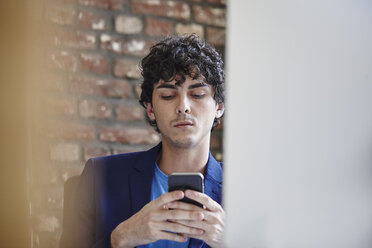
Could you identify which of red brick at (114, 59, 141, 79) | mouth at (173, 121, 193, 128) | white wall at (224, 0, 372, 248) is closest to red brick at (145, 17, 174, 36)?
red brick at (114, 59, 141, 79)

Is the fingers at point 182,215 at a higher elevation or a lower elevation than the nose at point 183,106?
lower

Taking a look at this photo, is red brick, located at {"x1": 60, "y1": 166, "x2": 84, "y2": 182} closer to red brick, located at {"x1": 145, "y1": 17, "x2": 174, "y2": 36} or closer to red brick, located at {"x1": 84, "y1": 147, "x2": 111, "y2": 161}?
red brick, located at {"x1": 84, "y1": 147, "x2": 111, "y2": 161}

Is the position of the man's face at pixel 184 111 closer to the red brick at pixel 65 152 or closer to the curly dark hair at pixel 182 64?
the curly dark hair at pixel 182 64

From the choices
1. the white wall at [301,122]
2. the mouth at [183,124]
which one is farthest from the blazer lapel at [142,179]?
the white wall at [301,122]

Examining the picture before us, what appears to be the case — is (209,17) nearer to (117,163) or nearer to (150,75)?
(150,75)

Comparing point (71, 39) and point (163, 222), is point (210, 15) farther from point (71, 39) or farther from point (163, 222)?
point (163, 222)

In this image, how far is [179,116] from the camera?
91 cm

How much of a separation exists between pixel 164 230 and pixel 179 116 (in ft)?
0.88

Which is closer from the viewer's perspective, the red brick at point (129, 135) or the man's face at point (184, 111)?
the man's face at point (184, 111)

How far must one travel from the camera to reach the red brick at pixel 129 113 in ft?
4.02

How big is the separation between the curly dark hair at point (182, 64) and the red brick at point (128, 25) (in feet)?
0.59

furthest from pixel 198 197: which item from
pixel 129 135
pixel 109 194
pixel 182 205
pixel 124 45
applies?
pixel 124 45

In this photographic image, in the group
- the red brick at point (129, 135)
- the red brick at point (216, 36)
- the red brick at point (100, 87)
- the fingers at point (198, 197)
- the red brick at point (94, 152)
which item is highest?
the red brick at point (216, 36)

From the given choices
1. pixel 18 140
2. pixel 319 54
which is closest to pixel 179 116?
pixel 18 140
